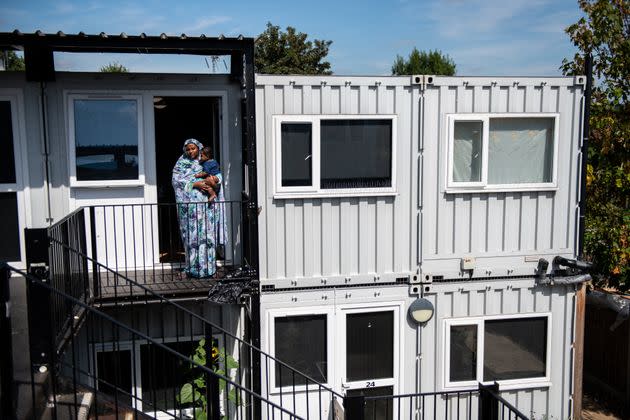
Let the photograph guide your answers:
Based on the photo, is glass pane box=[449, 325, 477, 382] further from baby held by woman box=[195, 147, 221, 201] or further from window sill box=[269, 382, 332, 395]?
baby held by woman box=[195, 147, 221, 201]

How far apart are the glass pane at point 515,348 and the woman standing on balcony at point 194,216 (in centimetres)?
369

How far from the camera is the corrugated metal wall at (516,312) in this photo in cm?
767

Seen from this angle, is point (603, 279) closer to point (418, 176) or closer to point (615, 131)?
point (615, 131)

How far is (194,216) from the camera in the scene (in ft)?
23.0

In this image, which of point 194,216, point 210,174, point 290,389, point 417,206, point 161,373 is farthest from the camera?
point 161,373

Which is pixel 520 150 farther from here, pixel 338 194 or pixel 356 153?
pixel 338 194

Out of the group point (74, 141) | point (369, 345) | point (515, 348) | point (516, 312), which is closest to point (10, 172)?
point (74, 141)

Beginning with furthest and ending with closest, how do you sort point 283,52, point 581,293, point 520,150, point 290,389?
point 283,52, point 581,293, point 520,150, point 290,389

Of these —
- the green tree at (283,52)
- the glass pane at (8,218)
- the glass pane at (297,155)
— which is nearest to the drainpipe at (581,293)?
the glass pane at (297,155)

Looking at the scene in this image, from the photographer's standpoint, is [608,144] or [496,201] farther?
[608,144]

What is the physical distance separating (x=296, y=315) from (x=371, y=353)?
1.08 meters

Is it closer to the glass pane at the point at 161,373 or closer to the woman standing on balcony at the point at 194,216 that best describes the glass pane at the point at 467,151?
the woman standing on balcony at the point at 194,216

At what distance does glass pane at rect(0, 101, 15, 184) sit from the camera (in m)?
7.12

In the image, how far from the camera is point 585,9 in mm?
9938
